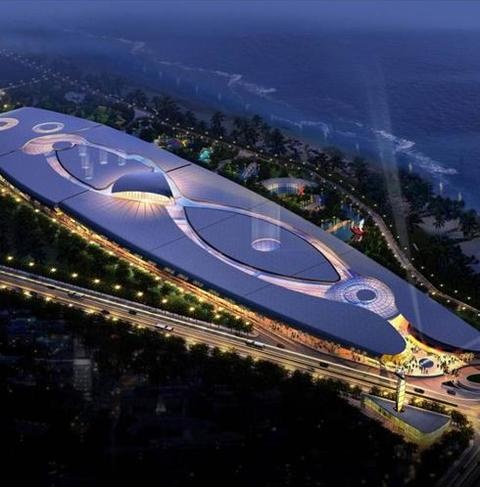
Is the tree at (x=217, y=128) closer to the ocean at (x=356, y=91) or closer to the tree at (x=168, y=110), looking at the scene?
the tree at (x=168, y=110)

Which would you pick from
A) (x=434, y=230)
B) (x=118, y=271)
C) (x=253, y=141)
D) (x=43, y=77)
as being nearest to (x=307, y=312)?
(x=118, y=271)

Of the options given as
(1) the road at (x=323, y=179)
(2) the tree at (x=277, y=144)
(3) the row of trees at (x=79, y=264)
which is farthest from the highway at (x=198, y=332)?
(2) the tree at (x=277, y=144)

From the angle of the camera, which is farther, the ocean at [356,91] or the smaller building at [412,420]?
the ocean at [356,91]

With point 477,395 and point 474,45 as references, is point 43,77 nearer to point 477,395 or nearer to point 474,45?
point 474,45

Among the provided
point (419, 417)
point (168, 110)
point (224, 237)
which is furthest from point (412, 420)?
point (168, 110)

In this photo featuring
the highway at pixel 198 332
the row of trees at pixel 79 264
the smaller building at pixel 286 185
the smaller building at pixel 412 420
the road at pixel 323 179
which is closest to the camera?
the smaller building at pixel 412 420

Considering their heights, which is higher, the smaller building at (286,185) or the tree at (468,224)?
the tree at (468,224)

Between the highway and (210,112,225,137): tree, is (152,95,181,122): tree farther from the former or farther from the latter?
the highway

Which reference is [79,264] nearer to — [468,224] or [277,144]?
[277,144]

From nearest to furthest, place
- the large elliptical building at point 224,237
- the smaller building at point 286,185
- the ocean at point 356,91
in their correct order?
the large elliptical building at point 224,237 → the smaller building at point 286,185 → the ocean at point 356,91
